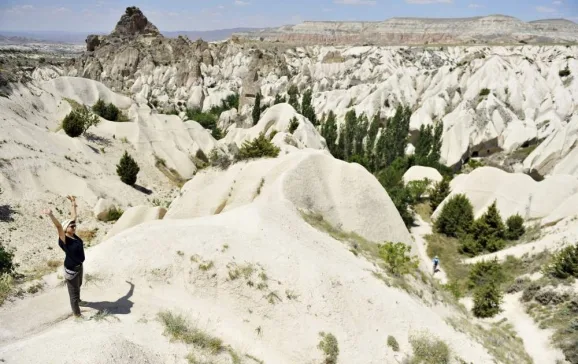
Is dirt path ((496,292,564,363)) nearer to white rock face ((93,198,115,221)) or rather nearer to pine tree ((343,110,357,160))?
white rock face ((93,198,115,221))

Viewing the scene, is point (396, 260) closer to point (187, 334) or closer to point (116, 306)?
point (187, 334)

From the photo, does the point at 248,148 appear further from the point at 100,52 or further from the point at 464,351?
the point at 100,52

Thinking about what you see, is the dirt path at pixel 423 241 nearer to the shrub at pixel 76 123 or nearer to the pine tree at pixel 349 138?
the pine tree at pixel 349 138

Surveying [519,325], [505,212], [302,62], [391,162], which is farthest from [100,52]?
[519,325]

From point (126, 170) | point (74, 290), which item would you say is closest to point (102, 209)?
point (126, 170)

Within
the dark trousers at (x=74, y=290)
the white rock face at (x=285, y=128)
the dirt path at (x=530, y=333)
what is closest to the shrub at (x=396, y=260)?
the dirt path at (x=530, y=333)
